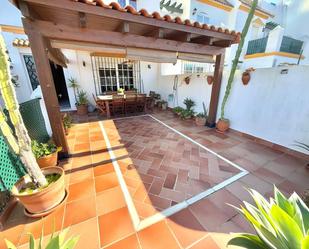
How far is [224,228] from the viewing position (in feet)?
5.39

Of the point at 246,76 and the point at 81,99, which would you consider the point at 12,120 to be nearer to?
the point at 246,76

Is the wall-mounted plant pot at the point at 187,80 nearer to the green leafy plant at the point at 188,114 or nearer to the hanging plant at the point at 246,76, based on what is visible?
the green leafy plant at the point at 188,114

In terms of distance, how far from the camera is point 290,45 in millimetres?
7613

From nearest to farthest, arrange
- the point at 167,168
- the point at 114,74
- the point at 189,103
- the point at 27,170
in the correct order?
the point at 27,170, the point at 167,168, the point at 189,103, the point at 114,74

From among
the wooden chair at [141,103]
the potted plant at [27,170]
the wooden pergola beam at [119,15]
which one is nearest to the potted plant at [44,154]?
the potted plant at [27,170]

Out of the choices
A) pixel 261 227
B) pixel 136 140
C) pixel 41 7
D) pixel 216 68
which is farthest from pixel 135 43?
pixel 261 227

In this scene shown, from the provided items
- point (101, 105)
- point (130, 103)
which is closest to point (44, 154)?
point (101, 105)

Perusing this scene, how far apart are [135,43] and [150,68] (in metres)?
5.57

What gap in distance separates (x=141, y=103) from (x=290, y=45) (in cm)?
865

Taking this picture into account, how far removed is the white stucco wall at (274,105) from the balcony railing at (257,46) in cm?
512

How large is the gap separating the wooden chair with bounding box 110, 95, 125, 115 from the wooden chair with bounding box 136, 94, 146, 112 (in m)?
0.66

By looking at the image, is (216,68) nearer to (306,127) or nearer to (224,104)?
(224,104)

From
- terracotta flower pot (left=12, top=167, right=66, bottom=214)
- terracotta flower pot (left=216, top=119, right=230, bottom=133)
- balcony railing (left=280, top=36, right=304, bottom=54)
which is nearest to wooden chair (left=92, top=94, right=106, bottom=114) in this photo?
terracotta flower pot (left=12, top=167, right=66, bottom=214)

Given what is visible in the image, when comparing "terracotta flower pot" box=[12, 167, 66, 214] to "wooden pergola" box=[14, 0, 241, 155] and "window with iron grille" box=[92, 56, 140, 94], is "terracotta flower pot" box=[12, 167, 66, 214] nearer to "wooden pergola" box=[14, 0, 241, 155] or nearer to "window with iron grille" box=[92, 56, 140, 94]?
"wooden pergola" box=[14, 0, 241, 155]
